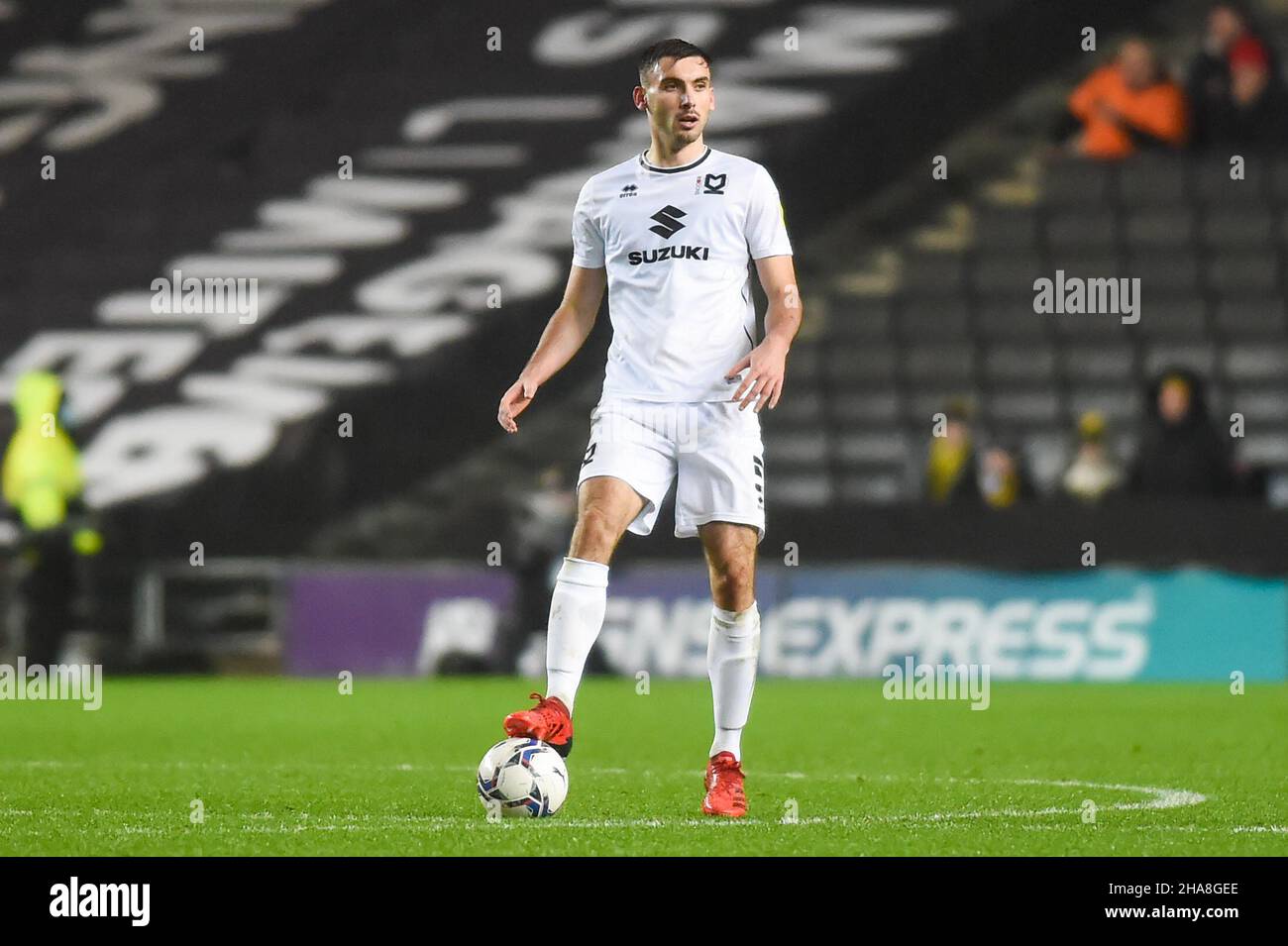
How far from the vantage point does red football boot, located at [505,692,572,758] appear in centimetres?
600

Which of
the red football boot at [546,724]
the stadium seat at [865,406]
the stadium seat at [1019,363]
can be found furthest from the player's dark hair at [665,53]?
the stadium seat at [1019,363]

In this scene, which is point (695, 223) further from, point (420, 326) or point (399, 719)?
point (420, 326)

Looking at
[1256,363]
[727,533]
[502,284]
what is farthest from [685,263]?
[1256,363]

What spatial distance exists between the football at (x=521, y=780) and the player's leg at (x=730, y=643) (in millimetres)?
494

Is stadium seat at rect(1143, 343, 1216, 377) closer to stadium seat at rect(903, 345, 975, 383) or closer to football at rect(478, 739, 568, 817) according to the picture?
stadium seat at rect(903, 345, 975, 383)

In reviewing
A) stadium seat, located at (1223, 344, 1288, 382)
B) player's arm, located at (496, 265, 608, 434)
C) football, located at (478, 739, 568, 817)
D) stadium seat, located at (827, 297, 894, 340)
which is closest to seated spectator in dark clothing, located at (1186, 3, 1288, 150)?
stadium seat, located at (1223, 344, 1288, 382)

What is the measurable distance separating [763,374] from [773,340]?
12 cm

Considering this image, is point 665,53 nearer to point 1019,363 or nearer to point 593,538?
point 593,538

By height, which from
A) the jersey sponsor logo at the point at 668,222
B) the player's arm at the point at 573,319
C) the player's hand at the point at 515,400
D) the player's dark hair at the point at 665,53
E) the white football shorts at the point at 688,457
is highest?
the player's dark hair at the point at 665,53

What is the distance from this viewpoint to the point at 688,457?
6.35 meters

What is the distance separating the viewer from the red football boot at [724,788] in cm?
615

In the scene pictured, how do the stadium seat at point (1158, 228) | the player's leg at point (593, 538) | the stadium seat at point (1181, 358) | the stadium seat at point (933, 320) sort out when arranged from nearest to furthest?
the player's leg at point (593, 538)
the stadium seat at point (1181, 358)
the stadium seat at point (933, 320)
the stadium seat at point (1158, 228)

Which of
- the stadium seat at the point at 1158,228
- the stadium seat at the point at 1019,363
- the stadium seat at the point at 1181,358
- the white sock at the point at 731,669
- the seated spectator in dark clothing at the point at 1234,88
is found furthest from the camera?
the stadium seat at the point at 1158,228

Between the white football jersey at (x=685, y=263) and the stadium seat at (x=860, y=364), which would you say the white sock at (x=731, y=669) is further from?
the stadium seat at (x=860, y=364)
